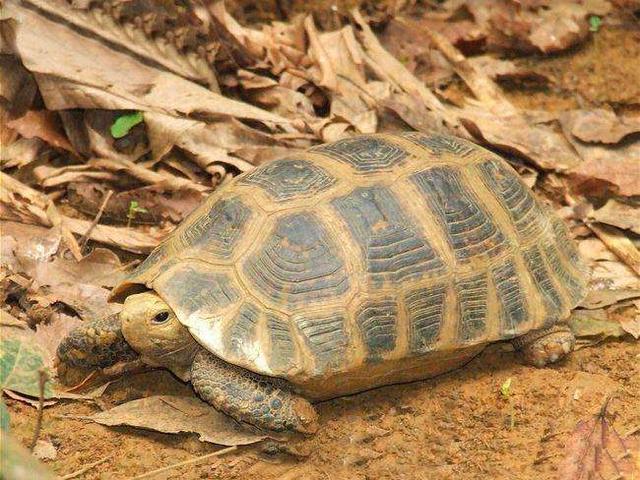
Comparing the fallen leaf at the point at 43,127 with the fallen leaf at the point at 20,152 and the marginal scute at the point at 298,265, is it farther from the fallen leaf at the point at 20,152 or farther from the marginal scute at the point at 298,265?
the marginal scute at the point at 298,265

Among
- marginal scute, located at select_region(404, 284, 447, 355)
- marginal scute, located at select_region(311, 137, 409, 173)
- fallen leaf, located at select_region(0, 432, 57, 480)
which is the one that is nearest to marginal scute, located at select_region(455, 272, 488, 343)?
marginal scute, located at select_region(404, 284, 447, 355)

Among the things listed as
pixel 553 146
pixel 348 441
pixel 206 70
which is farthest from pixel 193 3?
pixel 348 441

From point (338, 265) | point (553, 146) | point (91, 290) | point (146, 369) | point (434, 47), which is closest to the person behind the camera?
point (338, 265)

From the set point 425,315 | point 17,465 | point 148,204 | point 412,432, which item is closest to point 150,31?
point 148,204

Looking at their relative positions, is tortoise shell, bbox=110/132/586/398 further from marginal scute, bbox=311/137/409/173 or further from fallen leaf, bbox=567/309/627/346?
fallen leaf, bbox=567/309/627/346

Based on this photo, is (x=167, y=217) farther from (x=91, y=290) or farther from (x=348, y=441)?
(x=348, y=441)

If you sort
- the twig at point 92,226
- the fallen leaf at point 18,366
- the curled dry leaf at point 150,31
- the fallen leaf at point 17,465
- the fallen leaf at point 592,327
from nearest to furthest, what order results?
the fallen leaf at point 17,465, the fallen leaf at point 18,366, the fallen leaf at point 592,327, the twig at point 92,226, the curled dry leaf at point 150,31

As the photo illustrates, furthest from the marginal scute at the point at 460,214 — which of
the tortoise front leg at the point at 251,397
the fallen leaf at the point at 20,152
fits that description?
the fallen leaf at the point at 20,152
